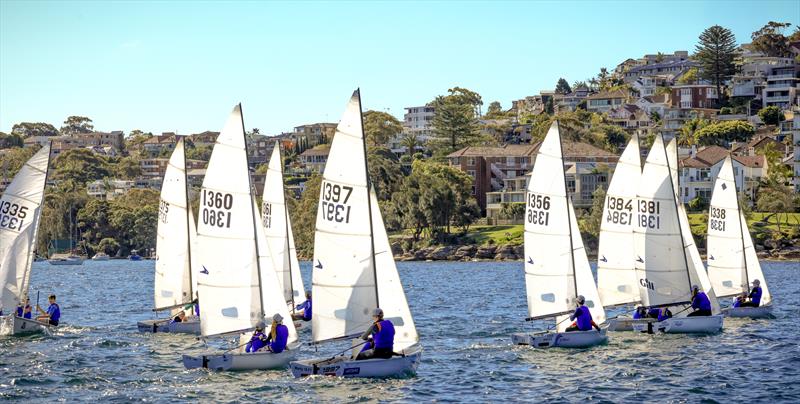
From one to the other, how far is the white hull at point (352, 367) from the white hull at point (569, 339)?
7.43 metres

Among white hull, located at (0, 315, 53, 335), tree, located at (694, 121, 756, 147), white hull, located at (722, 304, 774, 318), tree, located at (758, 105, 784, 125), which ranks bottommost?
white hull, located at (722, 304, 774, 318)

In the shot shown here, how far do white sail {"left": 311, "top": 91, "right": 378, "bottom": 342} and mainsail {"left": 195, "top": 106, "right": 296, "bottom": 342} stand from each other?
1.99 metres

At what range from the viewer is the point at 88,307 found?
60719 millimetres

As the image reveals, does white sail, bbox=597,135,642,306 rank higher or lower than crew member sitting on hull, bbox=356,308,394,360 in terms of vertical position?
higher

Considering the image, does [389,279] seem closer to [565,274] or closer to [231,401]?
[231,401]

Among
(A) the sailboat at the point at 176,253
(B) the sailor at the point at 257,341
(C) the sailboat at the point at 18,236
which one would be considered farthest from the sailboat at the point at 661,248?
(C) the sailboat at the point at 18,236

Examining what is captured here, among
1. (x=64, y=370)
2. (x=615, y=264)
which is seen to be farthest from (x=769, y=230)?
(x=64, y=370)

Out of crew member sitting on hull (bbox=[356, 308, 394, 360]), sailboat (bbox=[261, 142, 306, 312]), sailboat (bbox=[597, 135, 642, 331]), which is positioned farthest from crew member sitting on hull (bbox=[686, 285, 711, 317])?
crew member sitting on hull (bbox=[356, 308, 394, 360])

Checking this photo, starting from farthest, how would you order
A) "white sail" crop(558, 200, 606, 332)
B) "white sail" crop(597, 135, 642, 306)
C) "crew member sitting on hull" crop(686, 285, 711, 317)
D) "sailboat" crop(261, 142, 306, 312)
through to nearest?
"sailboat" crop(261, 142, 306, 312) → "white sail" crop(597, 135, 642, 306) → "crew member sitting on hull" crop(686, 285, 711, 317) → "white sail" crop(558, 200, 606, 332)

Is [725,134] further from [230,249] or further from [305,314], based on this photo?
[230,249]

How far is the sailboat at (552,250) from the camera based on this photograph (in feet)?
122

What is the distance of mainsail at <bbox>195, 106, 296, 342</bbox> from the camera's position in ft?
103

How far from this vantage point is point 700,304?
39.5 meters

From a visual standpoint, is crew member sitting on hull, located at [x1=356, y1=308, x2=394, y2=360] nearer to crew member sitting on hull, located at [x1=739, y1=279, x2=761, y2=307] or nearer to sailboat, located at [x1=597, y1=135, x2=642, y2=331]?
sailboat, located at [x1=597, y1=135, x2=642, y2=331]
